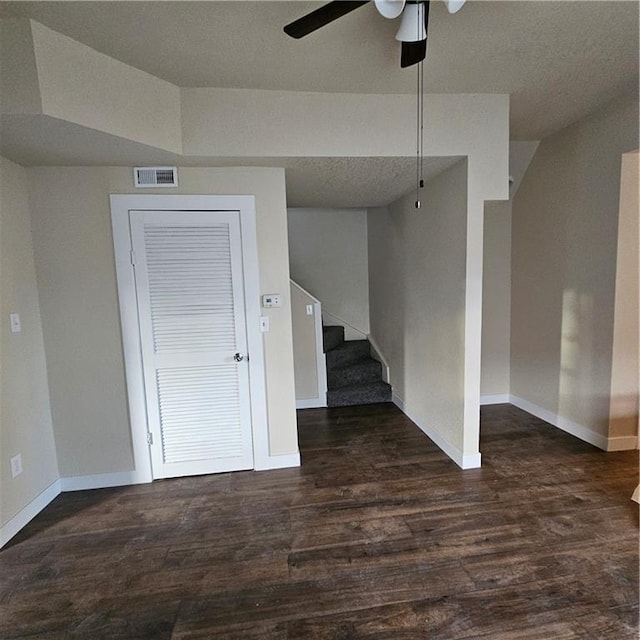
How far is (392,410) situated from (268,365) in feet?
6.30

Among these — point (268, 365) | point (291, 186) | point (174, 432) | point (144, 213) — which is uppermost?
point (291, 186)

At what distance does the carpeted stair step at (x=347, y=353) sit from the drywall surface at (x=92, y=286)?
200cm

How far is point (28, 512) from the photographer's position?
232 centimetres

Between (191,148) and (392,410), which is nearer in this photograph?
(191,148)

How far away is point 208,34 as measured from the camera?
5.71 ft

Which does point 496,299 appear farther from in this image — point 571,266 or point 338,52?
point 338,52

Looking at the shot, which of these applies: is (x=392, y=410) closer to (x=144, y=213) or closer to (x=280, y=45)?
(x=144, y=213)

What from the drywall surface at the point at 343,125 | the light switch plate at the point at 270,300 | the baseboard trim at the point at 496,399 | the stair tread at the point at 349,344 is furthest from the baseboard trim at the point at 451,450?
the drywall surface at the point at 343,125

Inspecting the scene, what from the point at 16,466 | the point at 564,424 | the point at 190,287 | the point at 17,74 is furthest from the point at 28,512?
the point at 564,424

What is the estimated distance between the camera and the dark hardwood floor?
1.55m

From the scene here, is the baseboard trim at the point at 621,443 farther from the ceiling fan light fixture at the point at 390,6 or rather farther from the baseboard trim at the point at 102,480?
the baseboard trim at the point at 102,480

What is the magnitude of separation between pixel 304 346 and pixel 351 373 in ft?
2.46

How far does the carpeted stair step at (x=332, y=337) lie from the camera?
476 cm

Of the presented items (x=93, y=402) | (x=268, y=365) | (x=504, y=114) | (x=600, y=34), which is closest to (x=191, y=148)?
(x=268, y=365)
